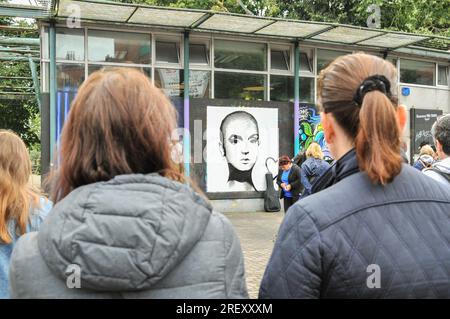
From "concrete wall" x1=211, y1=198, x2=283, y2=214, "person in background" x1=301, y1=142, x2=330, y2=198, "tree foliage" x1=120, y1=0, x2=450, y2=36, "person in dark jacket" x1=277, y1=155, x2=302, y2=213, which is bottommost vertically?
"concrete wall" x1=211, y1=198, x2=283, y2=214

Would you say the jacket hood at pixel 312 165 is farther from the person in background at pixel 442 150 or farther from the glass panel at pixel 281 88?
the glass panel at pixel 281 88

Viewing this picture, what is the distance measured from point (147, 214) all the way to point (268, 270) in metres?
0.46

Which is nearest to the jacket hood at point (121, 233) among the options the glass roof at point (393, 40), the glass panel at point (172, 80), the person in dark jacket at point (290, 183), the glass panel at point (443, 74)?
the person in dark jacket at point (290, 183)

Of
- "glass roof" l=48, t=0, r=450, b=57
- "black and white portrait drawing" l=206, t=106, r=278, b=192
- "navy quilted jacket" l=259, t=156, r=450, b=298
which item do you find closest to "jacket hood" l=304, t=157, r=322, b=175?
"glass roof" l=48, t=0, r=450, b=57

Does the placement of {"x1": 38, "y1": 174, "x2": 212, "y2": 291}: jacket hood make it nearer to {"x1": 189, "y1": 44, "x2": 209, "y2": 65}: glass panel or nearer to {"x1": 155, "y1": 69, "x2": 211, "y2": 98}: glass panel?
{"x1": 155, "y1": 69, "x2": 211, "y2": 98}: glass panel

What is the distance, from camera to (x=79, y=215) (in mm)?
1357

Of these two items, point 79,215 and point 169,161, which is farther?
point 169,161

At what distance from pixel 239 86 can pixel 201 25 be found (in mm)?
1994

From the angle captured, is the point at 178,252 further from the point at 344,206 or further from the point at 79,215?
the point at 344,206

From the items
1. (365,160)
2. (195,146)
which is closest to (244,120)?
(195,146)

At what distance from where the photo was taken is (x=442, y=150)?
146 inches

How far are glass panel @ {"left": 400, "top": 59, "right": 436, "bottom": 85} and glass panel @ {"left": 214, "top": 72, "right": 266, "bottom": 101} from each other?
14.7 feet

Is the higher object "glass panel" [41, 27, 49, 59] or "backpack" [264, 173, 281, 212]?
"glass panel" [41, 27, 49, 59]

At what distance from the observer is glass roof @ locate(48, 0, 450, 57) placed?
10.6 meters
